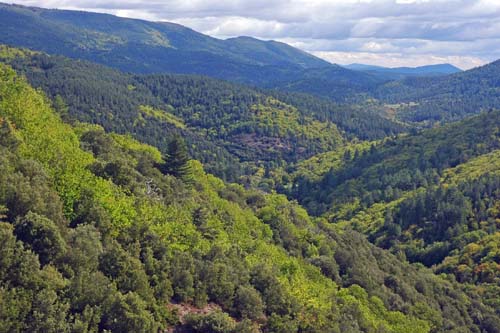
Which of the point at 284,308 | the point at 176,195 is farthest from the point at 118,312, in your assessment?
the point at 176,195

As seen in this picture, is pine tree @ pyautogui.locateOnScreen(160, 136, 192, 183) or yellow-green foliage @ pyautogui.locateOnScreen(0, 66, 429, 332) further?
pine tree @ pyautogui.locateOnScreen(160, 136, 192, 183)

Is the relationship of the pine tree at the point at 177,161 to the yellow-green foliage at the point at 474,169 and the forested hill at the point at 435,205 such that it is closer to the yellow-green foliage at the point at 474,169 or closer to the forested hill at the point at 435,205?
the forested hill at the point at 435,205

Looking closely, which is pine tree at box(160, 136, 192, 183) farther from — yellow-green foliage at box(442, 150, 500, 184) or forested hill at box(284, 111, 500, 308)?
yellow-green foliage at box(442, 150, 500, 184)

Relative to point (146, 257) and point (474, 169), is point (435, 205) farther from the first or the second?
point (146, 257)

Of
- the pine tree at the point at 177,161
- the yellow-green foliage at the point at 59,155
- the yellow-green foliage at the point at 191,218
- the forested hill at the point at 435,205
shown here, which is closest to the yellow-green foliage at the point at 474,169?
the forested hill at the point at 435,205

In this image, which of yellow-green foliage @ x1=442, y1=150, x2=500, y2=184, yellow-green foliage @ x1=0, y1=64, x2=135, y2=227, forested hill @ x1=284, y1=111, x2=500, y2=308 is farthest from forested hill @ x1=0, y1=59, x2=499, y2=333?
yellow-green foliage @ x1=442, y1=150, x2=500, y2=184

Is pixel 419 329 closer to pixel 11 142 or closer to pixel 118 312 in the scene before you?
pixel 118 312

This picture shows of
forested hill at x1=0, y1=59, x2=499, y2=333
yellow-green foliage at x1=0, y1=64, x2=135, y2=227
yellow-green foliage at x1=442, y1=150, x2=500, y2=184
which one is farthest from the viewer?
yellow-green foliage at x1=442, y1=150, x2=500, y2=184
